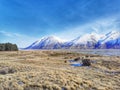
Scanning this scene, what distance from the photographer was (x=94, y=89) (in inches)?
661

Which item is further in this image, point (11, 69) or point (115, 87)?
point (11, 69)

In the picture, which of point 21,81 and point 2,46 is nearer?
point 21,81

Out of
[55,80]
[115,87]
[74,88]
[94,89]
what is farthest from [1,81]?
[115,87]

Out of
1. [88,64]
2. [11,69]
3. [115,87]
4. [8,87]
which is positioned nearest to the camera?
[8,87]

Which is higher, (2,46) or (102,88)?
(2,46)

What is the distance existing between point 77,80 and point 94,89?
2305mm

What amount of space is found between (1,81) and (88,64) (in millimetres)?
21876

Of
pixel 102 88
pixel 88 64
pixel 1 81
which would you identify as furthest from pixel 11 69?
pixel 88 64

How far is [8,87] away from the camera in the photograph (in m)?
16.0

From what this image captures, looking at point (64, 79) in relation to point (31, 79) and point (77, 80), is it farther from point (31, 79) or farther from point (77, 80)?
point (31, 79)

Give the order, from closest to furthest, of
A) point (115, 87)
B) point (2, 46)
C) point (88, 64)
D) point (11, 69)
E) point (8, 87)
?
point (8, 87), point (115, 87), point (11, 69), point (88, 64), point (2, 46)

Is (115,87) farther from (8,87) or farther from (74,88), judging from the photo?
(8,87)

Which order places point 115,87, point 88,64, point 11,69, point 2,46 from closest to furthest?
point 115,87
point 11,69
point 88,64
point 2,46

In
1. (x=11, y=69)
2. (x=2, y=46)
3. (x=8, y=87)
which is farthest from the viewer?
(x=2, y=46)
